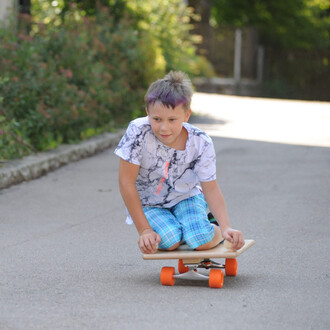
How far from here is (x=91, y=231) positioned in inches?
221

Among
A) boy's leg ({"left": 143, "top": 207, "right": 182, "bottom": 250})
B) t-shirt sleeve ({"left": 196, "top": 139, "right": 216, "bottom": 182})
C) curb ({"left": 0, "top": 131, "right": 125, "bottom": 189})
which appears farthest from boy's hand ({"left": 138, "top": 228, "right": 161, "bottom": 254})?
curb ({"left": 0, "top": 131, "right": 125, "bottom": 189})

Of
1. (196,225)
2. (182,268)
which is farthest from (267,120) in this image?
(196,225)

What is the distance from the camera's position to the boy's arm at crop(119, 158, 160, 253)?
4.04 metres

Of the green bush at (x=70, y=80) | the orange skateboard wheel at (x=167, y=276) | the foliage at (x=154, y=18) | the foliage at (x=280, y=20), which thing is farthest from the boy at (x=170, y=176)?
the foliage at (x=280, y=20)

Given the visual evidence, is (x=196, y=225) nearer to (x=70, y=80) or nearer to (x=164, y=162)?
(x=164, y=162)

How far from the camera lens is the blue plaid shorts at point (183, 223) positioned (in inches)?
164

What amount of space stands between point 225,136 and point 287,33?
1580 centimetres

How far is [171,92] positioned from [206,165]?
51cm

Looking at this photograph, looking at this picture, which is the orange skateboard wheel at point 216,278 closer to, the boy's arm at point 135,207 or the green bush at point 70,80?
the boy's arm at point 135,207

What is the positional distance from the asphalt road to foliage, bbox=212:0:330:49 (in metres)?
17.6

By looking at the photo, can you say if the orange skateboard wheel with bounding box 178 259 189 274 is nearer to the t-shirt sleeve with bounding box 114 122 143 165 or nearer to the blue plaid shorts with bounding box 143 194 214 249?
the blue plaid shorts with bounding box 143 194 214 249

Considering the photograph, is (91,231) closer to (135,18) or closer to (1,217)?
(1,217)

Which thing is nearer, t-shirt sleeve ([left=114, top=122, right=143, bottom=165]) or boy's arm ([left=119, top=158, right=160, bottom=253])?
boy's arm ([left=119, top=158, right=160, bottom=253])

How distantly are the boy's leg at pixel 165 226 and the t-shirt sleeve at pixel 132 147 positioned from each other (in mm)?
335
